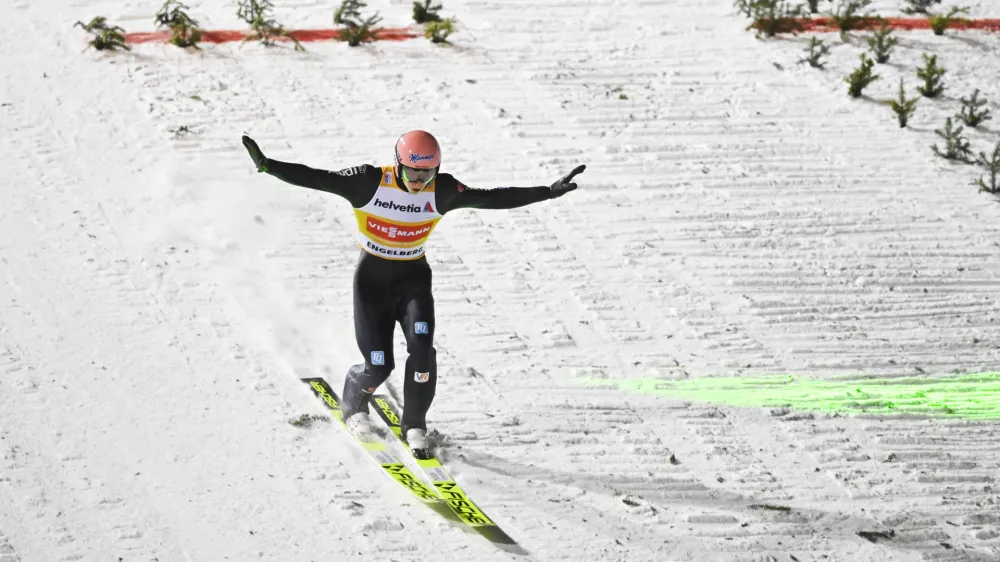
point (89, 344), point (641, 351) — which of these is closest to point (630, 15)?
point (641, 351)

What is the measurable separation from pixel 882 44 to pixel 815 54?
686 millimetres

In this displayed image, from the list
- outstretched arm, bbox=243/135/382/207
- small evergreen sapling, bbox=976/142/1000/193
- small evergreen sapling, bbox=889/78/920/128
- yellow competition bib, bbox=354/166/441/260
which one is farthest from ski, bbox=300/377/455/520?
small evergreen sapling, bbox=889/78/920/128

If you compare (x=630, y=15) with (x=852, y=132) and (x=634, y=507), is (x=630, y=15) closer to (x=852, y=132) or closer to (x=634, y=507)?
(x=852, y=132)

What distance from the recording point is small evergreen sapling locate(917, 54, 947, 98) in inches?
412

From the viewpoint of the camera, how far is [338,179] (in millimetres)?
5953

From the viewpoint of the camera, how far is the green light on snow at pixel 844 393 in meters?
7.02

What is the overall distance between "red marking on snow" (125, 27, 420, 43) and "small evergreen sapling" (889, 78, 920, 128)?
462 cm

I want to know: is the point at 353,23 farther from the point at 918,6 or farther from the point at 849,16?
the point at 918,6

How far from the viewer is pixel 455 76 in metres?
10.4

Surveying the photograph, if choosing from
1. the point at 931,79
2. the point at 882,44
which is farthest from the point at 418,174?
the point at 882,44

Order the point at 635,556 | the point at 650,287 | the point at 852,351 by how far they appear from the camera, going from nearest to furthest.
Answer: the point at 635,556 → the point at 852,351 → the point at 650,287

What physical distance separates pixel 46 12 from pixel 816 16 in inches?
313

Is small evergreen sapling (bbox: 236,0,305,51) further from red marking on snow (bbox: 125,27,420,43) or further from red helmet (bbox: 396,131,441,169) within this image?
red helmet (bbox: 396,131,441,169)

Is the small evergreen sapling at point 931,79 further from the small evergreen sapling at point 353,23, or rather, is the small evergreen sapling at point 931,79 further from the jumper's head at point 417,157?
the jumper's head at point 417,157
